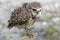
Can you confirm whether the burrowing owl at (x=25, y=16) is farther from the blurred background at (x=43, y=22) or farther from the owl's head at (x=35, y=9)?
the blurred background at (x=43, y=22)

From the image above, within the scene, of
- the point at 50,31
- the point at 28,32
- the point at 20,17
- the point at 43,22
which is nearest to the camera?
the point at 20,17

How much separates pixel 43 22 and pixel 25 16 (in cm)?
199

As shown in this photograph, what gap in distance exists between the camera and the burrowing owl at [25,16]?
534 centimetres

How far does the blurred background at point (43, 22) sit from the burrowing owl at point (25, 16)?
28.6 inches

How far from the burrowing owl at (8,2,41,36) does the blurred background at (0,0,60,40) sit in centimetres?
73

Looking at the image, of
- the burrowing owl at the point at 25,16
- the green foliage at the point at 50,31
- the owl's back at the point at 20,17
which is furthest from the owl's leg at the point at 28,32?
the green foliage at the point at 50,31

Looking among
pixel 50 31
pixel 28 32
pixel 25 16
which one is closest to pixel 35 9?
pixel 25 16

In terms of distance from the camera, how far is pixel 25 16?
5.48 meters

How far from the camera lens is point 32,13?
5.52 meters

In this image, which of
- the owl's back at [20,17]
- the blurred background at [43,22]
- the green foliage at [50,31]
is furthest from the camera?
the green foliage at [50,31]

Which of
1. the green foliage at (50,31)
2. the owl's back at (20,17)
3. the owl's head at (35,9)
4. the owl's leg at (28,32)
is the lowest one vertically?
the green foliage at (50,31)

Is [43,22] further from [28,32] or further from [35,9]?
[35,9]

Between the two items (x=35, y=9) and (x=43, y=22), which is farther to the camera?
(x=43, y=22)

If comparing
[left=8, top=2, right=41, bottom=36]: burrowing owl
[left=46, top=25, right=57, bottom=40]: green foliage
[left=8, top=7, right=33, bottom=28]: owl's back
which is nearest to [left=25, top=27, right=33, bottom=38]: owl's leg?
[left=8, top=2, right=41, bottom=36]: burrowing owl
